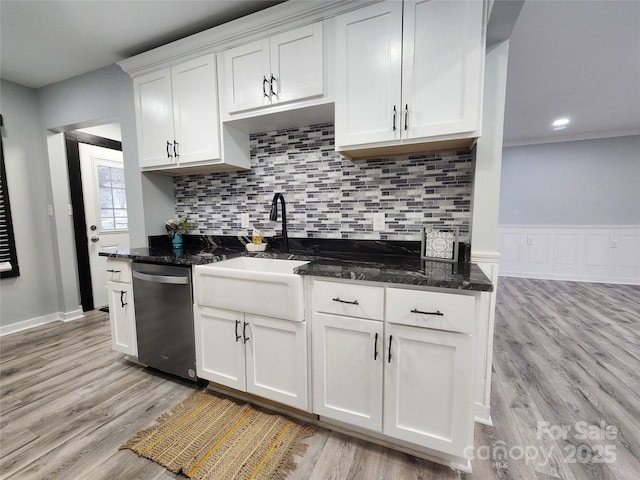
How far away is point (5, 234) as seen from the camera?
2723 mm

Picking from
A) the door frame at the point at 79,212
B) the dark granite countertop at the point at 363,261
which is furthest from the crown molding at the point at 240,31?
the door frame at the point at 79,212

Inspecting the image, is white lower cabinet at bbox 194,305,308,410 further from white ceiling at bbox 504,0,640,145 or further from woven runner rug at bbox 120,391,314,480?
white ceiling at bbox 504,0,640,145

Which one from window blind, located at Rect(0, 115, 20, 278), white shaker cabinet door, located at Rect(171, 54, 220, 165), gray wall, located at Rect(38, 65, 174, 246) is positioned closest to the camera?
white shaker cabinet door, located at Rect(171, 54, 220, 165)

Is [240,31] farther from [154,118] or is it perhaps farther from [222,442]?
[222,442]

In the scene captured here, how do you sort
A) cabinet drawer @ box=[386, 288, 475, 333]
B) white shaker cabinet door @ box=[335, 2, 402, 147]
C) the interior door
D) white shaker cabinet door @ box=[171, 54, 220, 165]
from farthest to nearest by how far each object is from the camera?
the interior door
white shaker cabinet door @ box=[171, 54, 220, 165]
white shaker cabinet door @ box=[335, 2, 402, 147]
cabinet drawer @ box=[386, 288, 475, 333]

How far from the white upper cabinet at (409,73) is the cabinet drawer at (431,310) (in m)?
0.80

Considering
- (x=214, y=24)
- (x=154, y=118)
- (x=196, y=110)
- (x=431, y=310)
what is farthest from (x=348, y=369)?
(x=214, y=24)

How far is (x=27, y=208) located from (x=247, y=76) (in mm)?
2924

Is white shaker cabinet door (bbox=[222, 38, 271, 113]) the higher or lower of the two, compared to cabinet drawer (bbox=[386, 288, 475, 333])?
higher

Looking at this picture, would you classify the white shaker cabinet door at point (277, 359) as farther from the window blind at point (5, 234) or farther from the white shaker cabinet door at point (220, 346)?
the window blind at point (5, 234)

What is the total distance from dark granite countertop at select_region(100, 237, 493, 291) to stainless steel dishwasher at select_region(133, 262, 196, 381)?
99 mm

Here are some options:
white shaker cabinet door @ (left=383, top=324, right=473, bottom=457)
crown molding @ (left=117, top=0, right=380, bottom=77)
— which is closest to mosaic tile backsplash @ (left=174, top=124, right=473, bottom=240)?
crown molding @ (left=117, top=0, right=380, bottom=77)

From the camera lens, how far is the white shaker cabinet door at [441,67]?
1285 millimetres

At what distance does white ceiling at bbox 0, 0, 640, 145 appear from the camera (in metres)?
1.73
